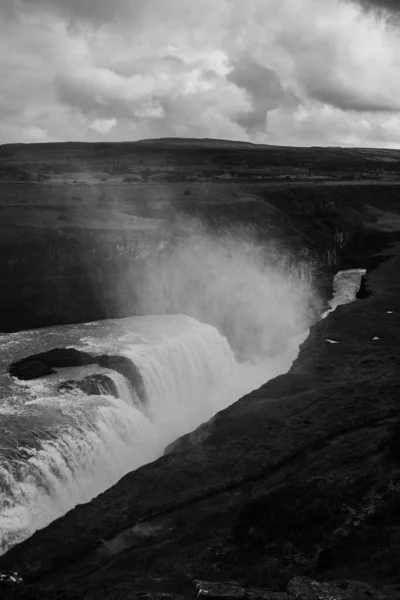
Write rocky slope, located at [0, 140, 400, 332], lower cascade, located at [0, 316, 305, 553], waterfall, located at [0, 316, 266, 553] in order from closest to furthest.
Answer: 1. waterfall, located at [0, 316, 266, 553]
2. lower cascade, located at [0, 316, 305, 553]
3. rocky slope, located at [0, 140, 400, 332]

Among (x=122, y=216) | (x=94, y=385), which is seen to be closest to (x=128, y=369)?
(x=94, y=385)

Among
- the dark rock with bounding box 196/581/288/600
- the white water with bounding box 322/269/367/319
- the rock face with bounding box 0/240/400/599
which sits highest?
the white water with bounding box 322/269/367/319

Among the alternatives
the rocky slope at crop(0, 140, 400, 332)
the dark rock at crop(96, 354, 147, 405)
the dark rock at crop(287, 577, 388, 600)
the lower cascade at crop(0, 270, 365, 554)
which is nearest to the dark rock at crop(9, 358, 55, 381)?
the lower cascade at crop(0, 270, 365, 554)

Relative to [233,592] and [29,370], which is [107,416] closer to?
[29,370]

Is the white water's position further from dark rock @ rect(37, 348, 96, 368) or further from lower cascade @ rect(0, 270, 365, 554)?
dark rock @ rect(37, 348, 96, 368)

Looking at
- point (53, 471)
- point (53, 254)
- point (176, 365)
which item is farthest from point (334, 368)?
point (53, 254)

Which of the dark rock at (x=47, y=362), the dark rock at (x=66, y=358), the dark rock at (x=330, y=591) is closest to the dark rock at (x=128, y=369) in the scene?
the dark rock at (x=66, y=358)

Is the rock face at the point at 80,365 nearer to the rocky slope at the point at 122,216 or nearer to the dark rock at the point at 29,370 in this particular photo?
the dark rock at the point at 29,370

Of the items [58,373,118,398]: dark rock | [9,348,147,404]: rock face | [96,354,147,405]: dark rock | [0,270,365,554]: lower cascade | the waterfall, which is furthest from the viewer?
[96,354,147,405]: dark rock

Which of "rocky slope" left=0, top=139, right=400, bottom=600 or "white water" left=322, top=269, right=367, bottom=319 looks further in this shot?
"white water" left=322, top=269, right=367, bottom=319
